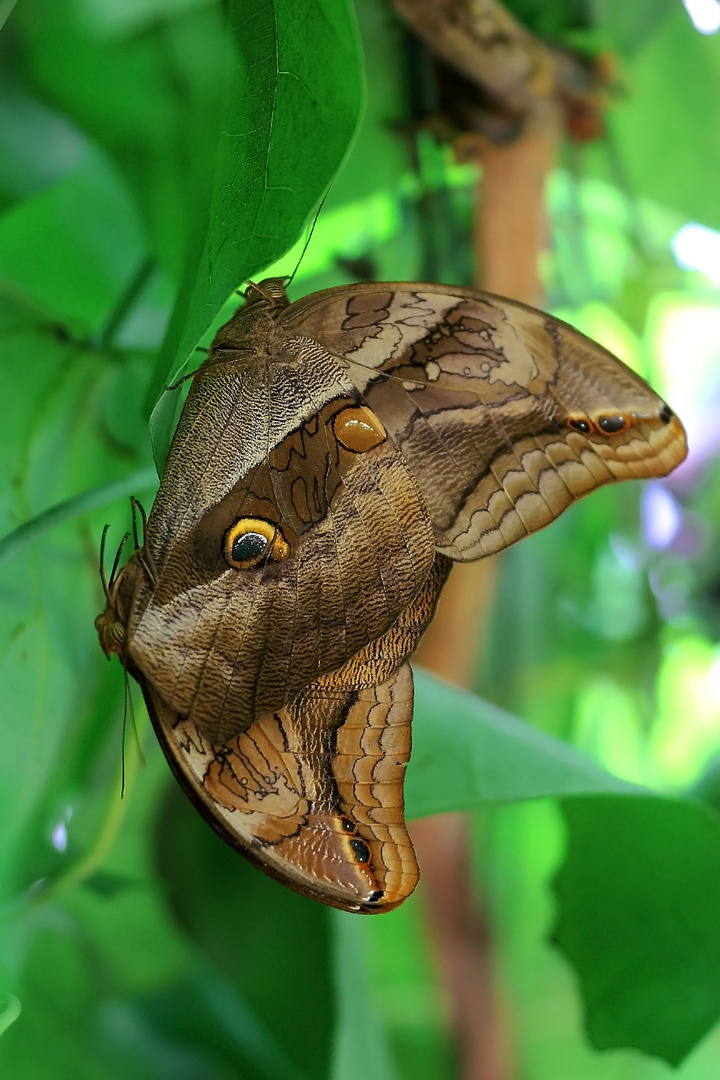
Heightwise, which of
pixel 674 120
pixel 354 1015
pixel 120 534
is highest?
pixel 674 120

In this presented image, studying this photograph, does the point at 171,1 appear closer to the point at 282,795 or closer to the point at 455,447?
the point at 455,447

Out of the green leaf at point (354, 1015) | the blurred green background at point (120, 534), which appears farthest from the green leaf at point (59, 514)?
the green leaf at point (354, 1015)

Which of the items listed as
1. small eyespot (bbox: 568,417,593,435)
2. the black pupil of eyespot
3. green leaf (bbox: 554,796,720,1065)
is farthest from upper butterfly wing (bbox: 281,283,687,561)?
green leaf (bbox: 554,796,720,1065)

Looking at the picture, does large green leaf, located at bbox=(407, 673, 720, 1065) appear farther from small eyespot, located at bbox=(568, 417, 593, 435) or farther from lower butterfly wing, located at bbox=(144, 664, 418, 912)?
small eyespot, located at bbox=(568, 417, 593, 435)

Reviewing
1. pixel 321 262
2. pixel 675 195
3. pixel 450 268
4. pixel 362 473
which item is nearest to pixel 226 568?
pixel 362 473

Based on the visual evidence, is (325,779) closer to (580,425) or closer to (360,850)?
(360,850)

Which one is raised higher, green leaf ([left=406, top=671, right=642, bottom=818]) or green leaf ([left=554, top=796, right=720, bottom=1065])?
green leaf ([left=406, top=671, right=642, bottom=818])

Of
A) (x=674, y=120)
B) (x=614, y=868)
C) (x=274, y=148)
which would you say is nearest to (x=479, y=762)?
(x=614, y=868)
